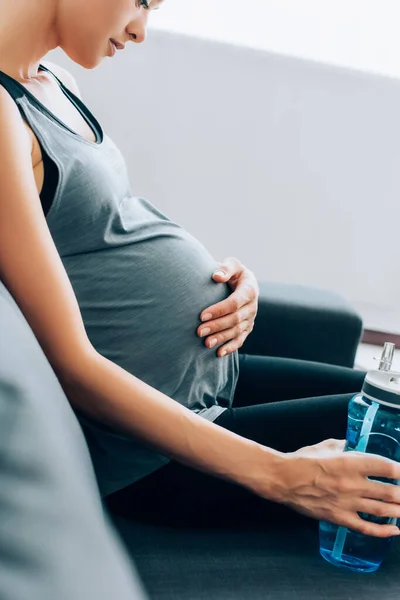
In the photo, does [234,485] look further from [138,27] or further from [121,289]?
[138,27]

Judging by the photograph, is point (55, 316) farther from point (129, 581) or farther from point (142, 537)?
point (129, 581)

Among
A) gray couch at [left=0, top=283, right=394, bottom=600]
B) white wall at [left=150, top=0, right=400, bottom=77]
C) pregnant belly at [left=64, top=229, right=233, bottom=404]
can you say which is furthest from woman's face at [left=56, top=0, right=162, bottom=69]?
white wall at [left=150, top=0, right=400, bottom=77]

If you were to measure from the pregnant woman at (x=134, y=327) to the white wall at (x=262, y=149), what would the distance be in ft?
2.84

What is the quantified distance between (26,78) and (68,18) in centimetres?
14

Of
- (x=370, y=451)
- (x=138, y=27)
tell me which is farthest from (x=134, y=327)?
(x=138, y=27)

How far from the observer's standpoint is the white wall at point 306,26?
201 centimetres

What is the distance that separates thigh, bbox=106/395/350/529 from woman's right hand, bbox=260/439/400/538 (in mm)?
97

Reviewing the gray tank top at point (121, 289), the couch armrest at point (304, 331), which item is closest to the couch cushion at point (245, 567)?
the gray tank top at point (121, 289)

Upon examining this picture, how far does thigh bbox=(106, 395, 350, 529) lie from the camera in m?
0.82

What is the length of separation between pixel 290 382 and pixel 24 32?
72 centimetres

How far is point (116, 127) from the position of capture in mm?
1942

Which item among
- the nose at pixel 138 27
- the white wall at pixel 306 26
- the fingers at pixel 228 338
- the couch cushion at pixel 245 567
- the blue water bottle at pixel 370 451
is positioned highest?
the white wall at pixel 306 26

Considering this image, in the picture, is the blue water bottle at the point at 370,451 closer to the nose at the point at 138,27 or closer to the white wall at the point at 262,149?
the nose at the point at 138,27

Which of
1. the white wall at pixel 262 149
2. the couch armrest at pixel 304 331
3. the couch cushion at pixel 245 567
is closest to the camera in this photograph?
the couch cushion at pixel 245 567
